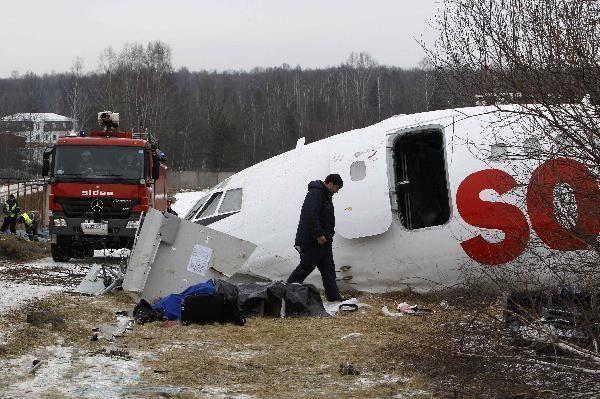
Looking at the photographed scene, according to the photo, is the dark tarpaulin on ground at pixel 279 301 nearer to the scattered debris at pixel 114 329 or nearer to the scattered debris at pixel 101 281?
the scattered debris at pixel 114 329

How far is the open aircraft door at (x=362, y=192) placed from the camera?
9.93 metres

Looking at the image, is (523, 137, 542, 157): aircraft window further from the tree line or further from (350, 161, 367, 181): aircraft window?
the tree line

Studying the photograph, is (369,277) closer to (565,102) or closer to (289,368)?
(289,368)

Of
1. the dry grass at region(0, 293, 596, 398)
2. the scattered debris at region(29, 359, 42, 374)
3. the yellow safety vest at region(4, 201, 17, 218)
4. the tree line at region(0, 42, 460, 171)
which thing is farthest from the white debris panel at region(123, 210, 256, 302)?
the tree line at region(0, 42, 460, 171)

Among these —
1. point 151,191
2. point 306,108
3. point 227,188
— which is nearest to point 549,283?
point 227,188

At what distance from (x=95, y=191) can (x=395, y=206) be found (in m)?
7.78

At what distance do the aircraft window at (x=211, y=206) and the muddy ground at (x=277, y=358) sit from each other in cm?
306

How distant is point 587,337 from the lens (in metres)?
4.96

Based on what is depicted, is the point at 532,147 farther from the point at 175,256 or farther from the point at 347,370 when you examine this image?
the point at 175,256

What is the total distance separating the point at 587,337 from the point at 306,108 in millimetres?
63674

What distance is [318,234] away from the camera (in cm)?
962

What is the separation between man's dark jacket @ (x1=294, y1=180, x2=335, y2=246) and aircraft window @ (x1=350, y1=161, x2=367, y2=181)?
1.79ft

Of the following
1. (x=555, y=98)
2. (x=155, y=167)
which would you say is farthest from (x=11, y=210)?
(x=555, y=98)

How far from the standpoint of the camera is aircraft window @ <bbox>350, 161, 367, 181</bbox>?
33.5 ft
